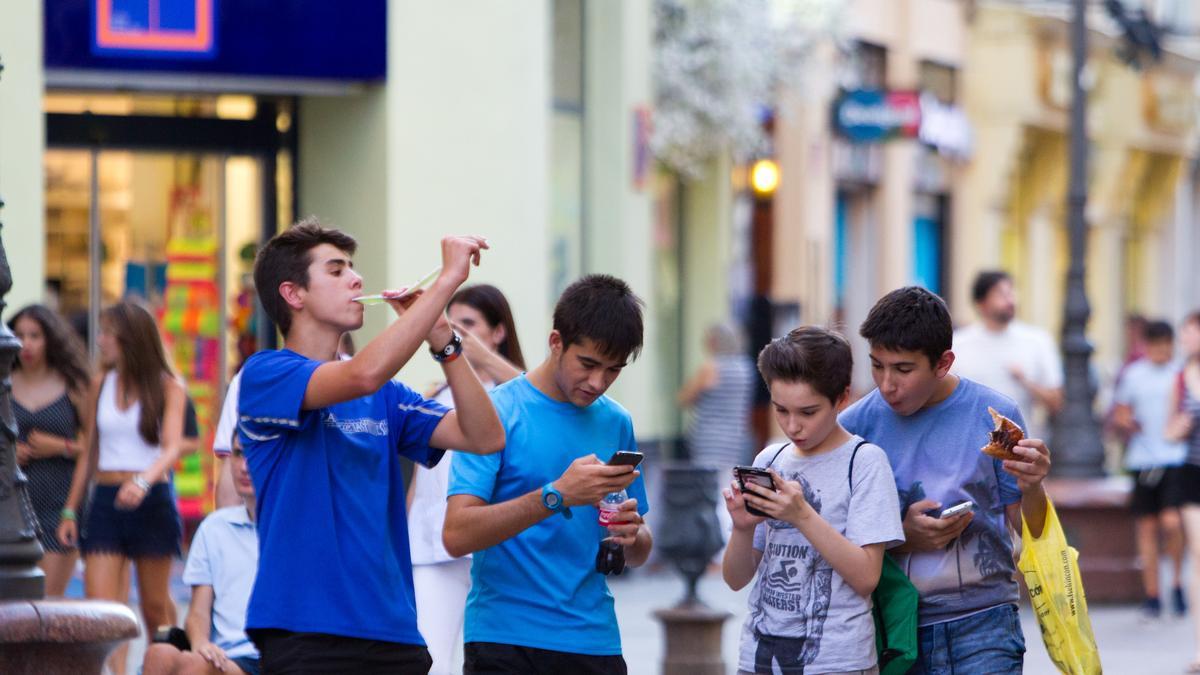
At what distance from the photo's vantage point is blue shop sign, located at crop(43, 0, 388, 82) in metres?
13.2

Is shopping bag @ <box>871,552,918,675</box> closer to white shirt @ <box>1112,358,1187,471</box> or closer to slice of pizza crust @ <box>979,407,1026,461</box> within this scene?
slice of pizza crust @ <box>979,407,1026,461</box>

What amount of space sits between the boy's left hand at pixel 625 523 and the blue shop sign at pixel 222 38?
336 inches

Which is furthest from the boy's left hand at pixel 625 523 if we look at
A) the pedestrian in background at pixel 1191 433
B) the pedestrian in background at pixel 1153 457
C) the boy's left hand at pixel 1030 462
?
the pedestrian in background at pixel 1153 457

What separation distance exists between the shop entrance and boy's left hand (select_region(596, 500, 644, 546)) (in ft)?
30.8

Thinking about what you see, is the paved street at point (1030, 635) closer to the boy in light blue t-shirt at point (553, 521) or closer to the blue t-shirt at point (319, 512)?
the boy in light blue t-shirt at point (553, 521)

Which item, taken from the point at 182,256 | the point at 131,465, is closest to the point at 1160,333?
the point at 182,256

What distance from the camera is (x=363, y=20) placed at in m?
13.9

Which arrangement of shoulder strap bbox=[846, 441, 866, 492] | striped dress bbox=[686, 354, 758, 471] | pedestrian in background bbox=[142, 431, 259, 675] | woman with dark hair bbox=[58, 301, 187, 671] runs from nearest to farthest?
shoulder strap bbox=[846, 441, 866, 492] → pedestrian in background bbox=[142, 431, 259, 675] → woman with dark hair bbox=[58, 301, 187, 671] → striped dress bbox=[686, 354, 758, 471]

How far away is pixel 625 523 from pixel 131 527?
210 inches

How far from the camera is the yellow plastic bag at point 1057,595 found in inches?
224

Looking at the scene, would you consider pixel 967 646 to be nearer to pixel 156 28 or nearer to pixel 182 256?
pixel 156 28

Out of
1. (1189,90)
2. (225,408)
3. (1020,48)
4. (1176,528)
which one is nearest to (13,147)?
(225,408)

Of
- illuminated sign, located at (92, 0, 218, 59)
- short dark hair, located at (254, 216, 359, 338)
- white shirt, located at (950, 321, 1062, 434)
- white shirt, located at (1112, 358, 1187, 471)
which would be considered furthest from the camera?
white shirt, located at (1112, 358, 1187, 471)

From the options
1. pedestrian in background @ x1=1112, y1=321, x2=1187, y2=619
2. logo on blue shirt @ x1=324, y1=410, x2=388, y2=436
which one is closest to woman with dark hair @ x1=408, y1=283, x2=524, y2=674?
→ logo on blue shirt @ x1=324, y1=410, x2=388, y2=436
